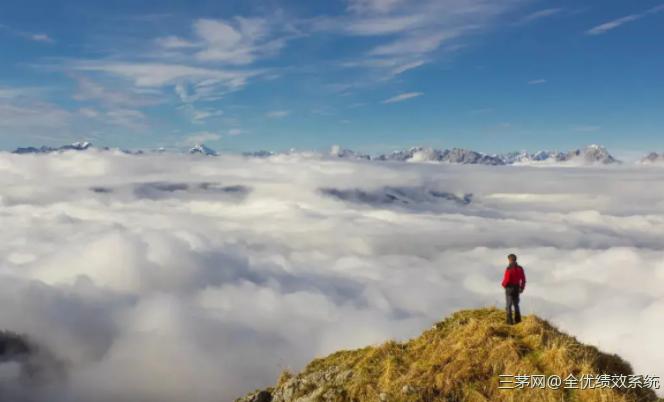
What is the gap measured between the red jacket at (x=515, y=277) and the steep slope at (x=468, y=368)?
1841 mm

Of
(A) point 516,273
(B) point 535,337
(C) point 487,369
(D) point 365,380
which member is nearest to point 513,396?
(C) point 487,369

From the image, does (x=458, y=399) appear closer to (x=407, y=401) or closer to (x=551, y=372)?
(x=407, y=401)

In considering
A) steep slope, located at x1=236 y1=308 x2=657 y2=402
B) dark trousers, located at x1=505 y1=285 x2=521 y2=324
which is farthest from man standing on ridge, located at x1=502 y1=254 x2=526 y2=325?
steep slope, located at x1=236 y1=308 x2=657 y2=402

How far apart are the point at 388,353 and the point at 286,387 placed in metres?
5.52

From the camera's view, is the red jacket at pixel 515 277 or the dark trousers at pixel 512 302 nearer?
the dark trousers at pixel 512 302

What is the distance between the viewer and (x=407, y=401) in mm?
18203

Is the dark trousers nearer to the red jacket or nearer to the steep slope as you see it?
the red jacket

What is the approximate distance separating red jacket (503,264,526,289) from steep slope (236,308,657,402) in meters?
1.84

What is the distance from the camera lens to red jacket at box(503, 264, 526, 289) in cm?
2388

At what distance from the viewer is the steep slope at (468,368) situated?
58.9ft

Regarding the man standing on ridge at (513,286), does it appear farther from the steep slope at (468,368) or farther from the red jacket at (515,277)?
the steep slope at (468,368)

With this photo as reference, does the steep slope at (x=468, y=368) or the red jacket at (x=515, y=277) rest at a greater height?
the red jacket at (x=515, y=277)

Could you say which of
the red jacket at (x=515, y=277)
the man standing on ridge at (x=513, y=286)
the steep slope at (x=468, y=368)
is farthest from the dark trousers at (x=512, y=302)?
the steep slope at (x=468, y=368)

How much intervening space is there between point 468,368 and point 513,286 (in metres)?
6.34
